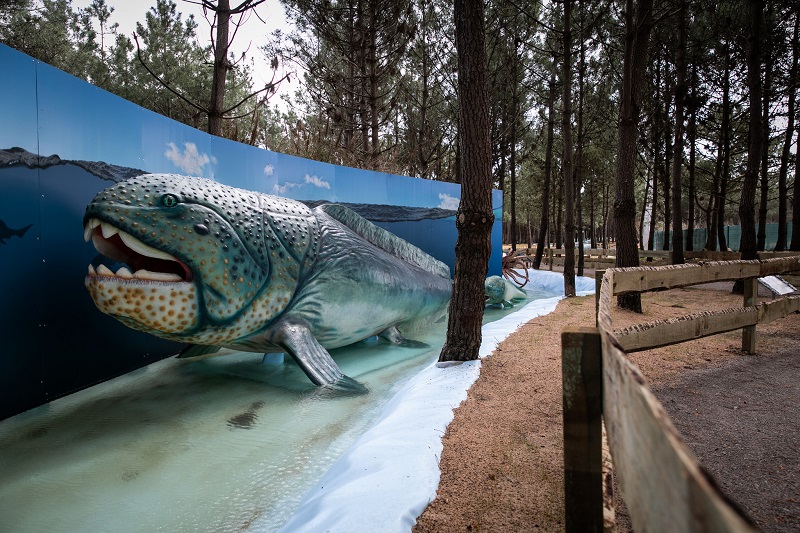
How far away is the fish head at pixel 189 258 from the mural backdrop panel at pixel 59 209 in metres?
0.44

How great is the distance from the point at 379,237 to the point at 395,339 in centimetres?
133

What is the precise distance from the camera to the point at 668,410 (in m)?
2.91

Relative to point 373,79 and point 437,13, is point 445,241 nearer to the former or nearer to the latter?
point 373,79

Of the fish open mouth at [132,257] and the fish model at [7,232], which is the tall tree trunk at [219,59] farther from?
the fish model at [7,232]

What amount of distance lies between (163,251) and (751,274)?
529 centimetres

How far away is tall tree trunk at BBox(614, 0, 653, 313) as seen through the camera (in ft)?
21.5

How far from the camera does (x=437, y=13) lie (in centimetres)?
1513

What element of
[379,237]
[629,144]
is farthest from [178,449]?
[629,144]

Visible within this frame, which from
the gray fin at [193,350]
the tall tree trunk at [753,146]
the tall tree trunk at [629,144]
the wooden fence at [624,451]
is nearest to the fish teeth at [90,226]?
the gray fin at [193,350]

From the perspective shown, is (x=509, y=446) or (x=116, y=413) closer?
(x=509, y=446)

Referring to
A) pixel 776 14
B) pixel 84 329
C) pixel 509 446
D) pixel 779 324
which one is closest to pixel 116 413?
pixel 84 329

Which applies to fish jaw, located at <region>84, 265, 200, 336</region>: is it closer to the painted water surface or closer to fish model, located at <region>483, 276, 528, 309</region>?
the painted water surface

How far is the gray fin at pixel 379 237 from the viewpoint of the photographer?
5.33 meters

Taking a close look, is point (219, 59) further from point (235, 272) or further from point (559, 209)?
point (559, 209)
